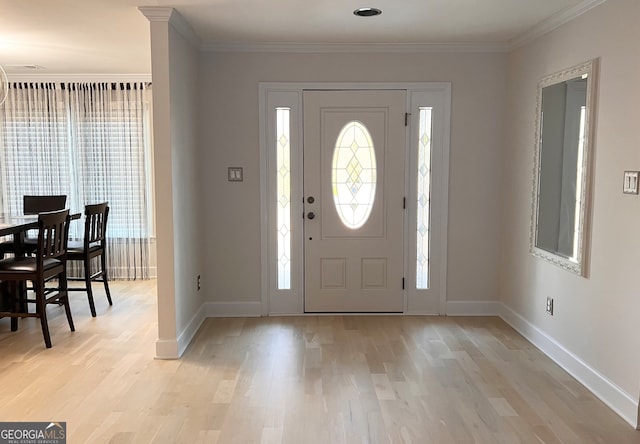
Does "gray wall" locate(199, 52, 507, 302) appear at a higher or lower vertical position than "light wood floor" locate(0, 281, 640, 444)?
higher

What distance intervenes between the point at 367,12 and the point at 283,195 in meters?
1.77

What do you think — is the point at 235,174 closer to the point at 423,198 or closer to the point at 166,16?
the point at 166,16

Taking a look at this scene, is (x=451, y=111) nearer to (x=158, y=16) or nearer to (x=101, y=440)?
(x=158, y=16)

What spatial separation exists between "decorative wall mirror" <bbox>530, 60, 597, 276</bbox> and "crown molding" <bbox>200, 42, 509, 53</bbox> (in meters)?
0.83

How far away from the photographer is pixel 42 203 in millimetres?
5520

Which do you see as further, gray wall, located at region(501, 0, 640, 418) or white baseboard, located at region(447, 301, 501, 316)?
white baseboard, located at region(447, 301, 501, 316)

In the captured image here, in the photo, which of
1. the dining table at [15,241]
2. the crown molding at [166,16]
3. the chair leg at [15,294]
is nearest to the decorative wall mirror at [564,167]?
the crown molding at [166,16]

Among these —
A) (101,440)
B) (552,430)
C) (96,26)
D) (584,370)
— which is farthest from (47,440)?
(584,370)

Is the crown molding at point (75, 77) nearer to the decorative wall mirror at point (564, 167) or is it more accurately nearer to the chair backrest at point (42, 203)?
the chair backrest at point (42, 203)

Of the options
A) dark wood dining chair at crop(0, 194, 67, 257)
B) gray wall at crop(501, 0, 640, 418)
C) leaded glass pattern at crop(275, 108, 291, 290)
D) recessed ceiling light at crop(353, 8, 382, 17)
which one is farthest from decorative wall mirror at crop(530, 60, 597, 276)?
dark wood dining chair at crop(0, 194, 67, 257)

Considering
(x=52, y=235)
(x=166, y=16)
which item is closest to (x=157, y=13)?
(x=166, y=16)

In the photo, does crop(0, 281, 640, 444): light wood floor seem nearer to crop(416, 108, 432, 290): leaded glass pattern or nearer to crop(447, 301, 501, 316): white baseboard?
crop(447, 301, 501, 316): white baseboard

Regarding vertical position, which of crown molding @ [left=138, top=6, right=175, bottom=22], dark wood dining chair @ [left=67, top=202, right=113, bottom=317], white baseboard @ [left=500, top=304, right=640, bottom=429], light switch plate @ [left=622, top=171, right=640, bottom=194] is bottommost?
white baseboard @ [left=500, top=304, right=640, bottom=429]

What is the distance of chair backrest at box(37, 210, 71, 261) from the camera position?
387 centimetres
